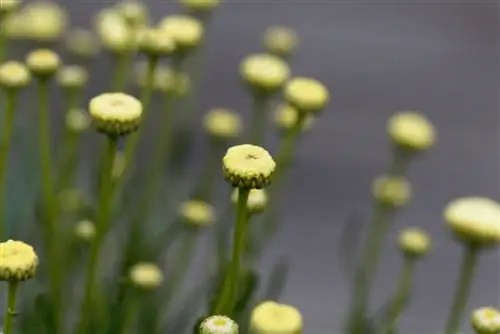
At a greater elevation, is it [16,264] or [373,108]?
[16,264]

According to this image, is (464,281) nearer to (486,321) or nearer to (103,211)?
(486,321)

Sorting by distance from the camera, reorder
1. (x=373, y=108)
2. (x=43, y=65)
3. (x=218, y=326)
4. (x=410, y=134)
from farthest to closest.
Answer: (x=373, y=108) → (x=410, y=134) → (x=43, y=65) → (x=218, y=326)

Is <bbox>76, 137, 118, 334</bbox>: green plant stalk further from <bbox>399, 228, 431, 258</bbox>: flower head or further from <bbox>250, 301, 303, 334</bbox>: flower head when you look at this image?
<bbox>399, 228, 431, 258</bbox>: flower head

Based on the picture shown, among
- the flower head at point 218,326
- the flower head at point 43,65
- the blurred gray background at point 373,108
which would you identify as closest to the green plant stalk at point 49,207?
the flower head at point 43,65

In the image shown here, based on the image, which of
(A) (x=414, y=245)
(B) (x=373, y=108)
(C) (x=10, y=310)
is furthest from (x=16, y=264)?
(B) (x=373, y=108)

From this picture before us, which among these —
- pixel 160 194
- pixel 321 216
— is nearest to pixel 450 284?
pixel 321 216
